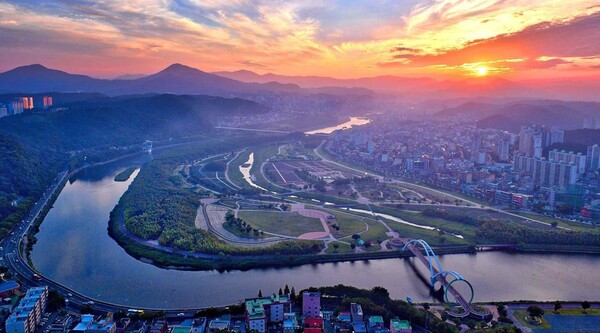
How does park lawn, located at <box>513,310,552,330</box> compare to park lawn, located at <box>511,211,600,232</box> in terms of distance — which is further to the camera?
park lawn, located at <box>511,211,600,232</box>

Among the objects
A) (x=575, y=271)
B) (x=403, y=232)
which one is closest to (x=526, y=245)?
(x=575, y=271)

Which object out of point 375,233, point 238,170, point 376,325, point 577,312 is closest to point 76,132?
point 238,170

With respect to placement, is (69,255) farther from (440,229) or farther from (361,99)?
(361,99)

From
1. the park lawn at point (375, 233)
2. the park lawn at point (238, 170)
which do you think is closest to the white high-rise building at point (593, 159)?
the park lawn at point (375, 233)

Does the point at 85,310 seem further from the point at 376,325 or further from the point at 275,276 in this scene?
the point at 376,325

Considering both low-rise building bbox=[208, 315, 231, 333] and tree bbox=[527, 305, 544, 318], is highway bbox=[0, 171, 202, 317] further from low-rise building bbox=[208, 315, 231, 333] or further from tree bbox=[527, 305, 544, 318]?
tree bbox=[527, 305, 544, 318]

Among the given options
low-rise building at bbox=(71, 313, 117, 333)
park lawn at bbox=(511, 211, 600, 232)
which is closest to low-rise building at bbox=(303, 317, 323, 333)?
low-rise building at bbox=(71, 313, 117, 333)
